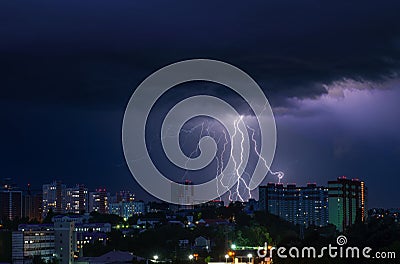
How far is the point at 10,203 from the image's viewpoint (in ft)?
171

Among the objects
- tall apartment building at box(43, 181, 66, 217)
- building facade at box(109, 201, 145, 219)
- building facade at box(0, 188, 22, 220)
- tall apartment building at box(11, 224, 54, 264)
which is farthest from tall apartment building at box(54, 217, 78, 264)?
building facade at box(109, 201, 145, 219)

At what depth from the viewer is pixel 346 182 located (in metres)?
43.7

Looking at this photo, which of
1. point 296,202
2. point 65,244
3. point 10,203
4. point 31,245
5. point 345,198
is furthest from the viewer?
point 10,203

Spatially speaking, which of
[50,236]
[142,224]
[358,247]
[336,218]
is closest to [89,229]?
[142,224]

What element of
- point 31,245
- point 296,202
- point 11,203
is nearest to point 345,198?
point 296,202

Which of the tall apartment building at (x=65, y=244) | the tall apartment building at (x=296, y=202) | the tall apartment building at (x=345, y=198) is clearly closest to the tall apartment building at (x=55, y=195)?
the tall apartment building at (x=296, y=202)

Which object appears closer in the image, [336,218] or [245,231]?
[245,231]

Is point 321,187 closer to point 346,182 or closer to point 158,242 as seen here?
point 346,182

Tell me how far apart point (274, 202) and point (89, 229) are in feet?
46.0

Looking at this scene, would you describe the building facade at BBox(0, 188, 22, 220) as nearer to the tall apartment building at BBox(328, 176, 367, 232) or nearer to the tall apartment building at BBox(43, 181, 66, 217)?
the tall apartment building at BBox(43, 181, 66, 217)

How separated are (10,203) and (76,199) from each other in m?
6.87

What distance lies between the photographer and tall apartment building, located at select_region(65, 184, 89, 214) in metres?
57.5

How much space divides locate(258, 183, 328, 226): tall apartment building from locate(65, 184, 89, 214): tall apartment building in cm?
1589

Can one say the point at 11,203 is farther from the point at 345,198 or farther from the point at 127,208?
the point at 345,198
